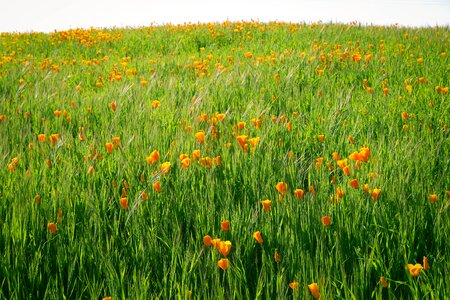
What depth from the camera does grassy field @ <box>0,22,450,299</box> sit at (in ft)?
5.40

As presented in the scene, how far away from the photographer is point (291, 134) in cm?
306

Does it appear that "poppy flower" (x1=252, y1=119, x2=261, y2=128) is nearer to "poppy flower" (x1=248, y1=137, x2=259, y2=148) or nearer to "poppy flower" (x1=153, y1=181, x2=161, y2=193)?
"poppy flower" (x1=248, y1=137, x2=259, y2=148)

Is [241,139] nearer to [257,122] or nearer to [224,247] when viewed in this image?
[257,122]

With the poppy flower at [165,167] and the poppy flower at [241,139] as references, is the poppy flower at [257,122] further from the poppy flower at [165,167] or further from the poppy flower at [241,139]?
the poppy flower at [165,167]

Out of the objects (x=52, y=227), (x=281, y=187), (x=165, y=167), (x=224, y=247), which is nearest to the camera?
(x=224, y=247)

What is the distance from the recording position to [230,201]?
6.97 feet

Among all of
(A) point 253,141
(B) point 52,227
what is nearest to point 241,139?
(A) point 253,141

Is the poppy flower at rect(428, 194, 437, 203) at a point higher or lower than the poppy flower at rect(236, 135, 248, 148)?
lower

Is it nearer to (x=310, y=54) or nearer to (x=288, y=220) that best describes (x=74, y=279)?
(x=288, y=220)

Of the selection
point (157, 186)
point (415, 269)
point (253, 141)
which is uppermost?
point (253, 141)

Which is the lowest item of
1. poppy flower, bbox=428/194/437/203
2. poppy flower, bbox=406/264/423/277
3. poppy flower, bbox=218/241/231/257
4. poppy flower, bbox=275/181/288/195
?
poppy flower, bbox=406/264/423/277

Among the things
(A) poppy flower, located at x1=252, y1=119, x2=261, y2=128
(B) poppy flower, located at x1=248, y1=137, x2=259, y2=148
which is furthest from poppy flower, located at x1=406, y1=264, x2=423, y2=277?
(A) poppy flower, located at x1=252, y1=119, x2=261, y2=128

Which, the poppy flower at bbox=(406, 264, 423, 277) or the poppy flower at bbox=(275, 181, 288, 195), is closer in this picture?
the poppy flower at bbox=(406, 264, 423, 277)

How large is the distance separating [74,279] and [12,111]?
2.63m
